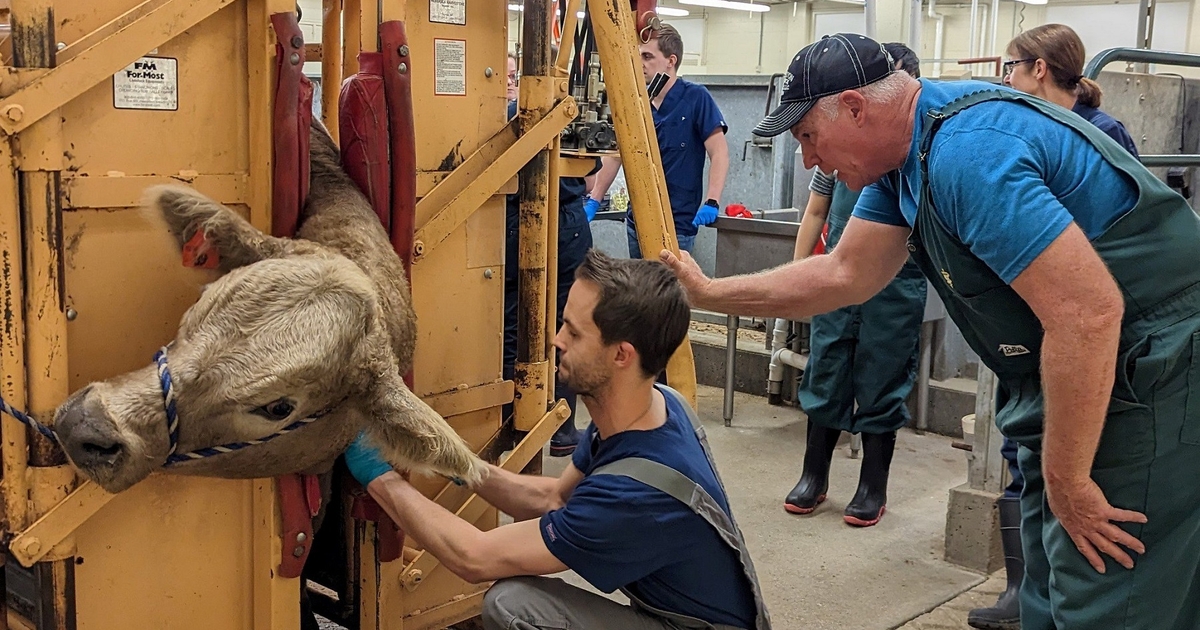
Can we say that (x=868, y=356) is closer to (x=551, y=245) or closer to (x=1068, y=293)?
(x=551, y=245)

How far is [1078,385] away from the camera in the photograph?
2320 mm

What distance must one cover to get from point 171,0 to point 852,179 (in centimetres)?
154

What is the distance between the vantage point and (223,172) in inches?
91.4

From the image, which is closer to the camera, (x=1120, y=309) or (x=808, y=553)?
Answer: (x=1120, y=309)

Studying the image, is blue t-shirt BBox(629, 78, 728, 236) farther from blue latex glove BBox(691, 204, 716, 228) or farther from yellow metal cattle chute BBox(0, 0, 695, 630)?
yellow metal cattle chute BBox(0, 0, 695, 630)

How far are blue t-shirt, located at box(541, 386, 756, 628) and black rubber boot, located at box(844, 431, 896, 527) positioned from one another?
2.45 meters

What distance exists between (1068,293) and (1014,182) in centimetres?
24

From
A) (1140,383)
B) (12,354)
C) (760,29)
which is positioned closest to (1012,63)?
(1140,383)

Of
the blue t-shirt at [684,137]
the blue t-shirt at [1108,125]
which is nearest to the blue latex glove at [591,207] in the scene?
the blue t-shirt at [684,137]

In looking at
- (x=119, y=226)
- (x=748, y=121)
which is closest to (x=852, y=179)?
(x=119, y=226)

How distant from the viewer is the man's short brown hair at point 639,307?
8.23 ft

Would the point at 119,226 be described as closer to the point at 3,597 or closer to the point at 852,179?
the point at 3,597

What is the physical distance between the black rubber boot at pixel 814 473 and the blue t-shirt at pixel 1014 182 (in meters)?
2.62

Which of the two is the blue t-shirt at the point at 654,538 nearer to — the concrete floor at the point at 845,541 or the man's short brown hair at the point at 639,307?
the man's short brown hair at the point at 639,307
